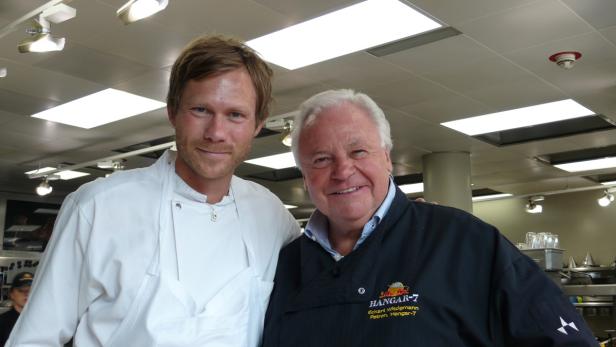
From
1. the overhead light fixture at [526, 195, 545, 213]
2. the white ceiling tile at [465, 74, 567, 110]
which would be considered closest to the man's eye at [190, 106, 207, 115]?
the white ceiling tile at [465, 74, 567, 110]

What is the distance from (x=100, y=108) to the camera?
7094 millimetres

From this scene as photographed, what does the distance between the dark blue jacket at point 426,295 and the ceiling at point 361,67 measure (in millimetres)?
1824

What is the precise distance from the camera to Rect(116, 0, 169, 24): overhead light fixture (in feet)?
12.8

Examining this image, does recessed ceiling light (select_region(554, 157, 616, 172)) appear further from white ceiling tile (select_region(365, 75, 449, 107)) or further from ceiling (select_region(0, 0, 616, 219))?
white ceiling tile (select_region(365, 75, 449, 107))

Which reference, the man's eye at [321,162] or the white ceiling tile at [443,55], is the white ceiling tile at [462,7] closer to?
the white ceiling tile at [443,55]

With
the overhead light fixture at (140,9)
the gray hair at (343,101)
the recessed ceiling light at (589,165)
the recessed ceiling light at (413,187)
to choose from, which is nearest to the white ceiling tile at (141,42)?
the overhead light fixture at (140,9)

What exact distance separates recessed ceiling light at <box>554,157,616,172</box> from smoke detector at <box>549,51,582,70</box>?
5080 millimetres

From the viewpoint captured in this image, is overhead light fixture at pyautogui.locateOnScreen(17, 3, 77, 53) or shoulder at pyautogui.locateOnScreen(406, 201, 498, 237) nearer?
shoulder at pyautogui.locateOnScreen(406, 201, 498, 237)

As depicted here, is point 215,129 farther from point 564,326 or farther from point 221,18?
point 221,18

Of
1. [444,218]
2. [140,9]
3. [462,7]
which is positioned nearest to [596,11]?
[462,7]

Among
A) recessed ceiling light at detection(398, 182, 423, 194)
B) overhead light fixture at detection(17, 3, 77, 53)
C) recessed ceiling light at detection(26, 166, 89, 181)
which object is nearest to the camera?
overhead light fixture at detection(17, 3, 77, 53)

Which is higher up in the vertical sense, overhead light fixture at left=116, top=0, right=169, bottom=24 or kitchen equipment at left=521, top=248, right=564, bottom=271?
overhead light fixture at left=116, top=0, right=169, bottom=24

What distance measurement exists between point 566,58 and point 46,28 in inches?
160

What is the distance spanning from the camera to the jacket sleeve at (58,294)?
5.28 feet
